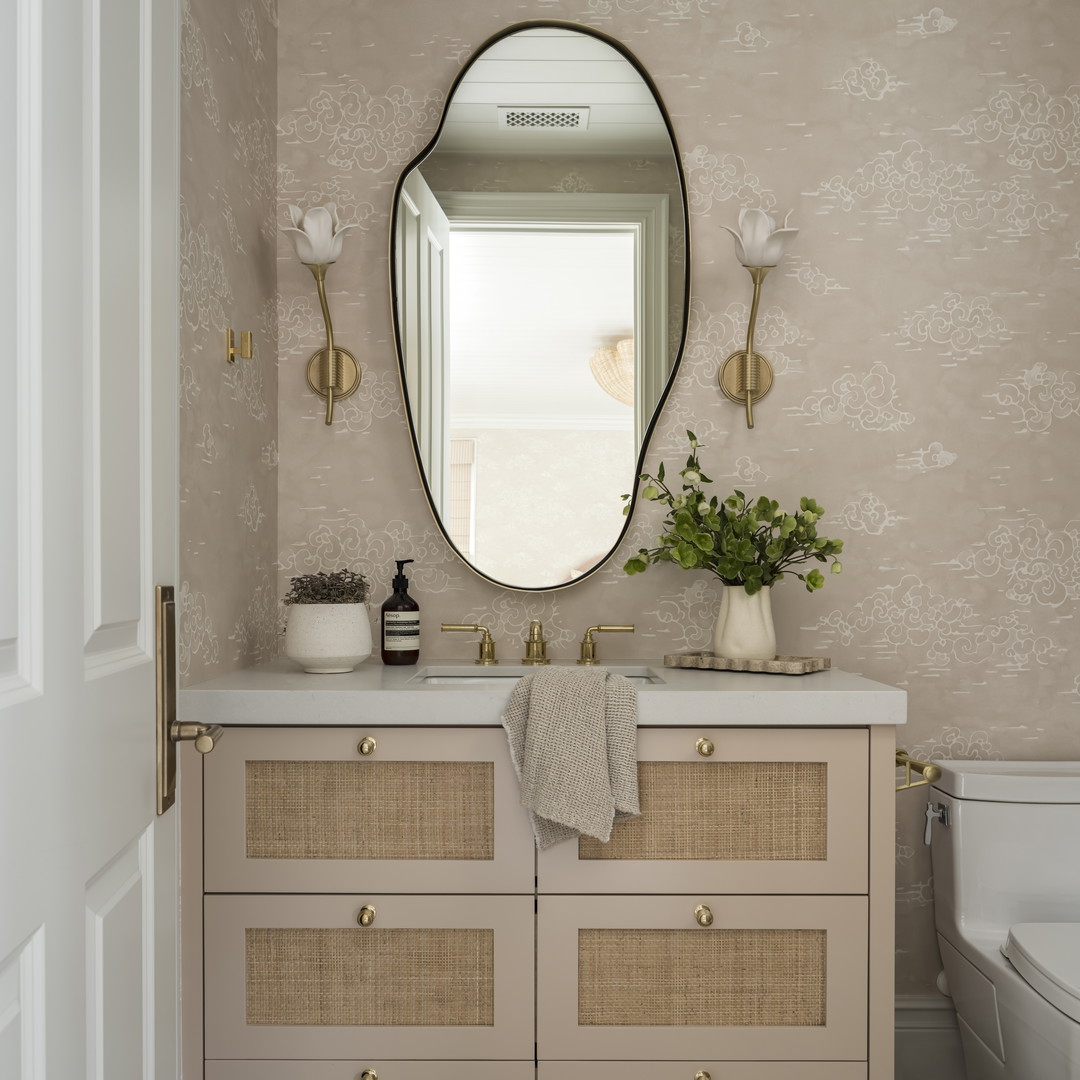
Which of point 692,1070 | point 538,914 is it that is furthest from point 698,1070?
point 538,914

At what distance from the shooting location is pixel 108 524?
0.81m

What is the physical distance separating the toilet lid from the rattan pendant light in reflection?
1242 mm

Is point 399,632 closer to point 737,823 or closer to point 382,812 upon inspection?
point 382,812

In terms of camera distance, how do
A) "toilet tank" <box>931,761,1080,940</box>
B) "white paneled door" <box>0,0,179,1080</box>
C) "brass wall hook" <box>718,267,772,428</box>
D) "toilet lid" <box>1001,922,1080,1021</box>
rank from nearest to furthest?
"white paneled door" <box>0,0,179,1080</box>
"toilet lid" <box>1001,922,1080,1021</box>
"toilet tank" <box>931,761,1080,940</box>
"brass wall hook" <box>718,267,772,428</box>

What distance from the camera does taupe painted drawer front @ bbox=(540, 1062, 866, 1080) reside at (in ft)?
4.95

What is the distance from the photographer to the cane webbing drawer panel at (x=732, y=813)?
1.51 metres

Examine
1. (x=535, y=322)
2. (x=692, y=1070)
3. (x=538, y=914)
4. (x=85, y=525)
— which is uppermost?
(x=535, y=322)

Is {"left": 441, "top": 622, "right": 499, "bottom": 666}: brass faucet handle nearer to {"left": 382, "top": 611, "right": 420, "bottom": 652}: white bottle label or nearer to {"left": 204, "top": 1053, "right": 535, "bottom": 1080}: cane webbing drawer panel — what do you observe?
{"left": 382, "top": 611, "right": 420, "bottom": 652}: white bottle label

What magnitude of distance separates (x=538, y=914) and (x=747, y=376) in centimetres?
117

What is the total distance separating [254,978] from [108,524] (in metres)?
1.01

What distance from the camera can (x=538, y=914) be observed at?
4.96 feet

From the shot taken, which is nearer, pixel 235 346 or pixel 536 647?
pixel 235 346

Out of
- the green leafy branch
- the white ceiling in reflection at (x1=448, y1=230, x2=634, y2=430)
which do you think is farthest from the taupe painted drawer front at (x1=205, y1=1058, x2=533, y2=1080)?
the white ceiling in reflection at (x1=448, y1=230, x2=634, y2=430)

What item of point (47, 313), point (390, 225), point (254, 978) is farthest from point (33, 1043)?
point (390, 225)
